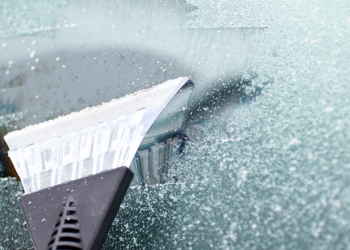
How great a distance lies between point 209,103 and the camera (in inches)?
26.9

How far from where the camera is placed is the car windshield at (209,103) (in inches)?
18.6

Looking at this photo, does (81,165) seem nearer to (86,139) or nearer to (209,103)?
(86,139)

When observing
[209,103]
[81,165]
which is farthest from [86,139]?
[209,103]

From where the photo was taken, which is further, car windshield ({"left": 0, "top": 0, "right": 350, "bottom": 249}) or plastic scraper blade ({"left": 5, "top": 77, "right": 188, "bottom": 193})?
plastic scraper blade ({"left": 5, "top": 77, "right": 188, "bottom": 193})

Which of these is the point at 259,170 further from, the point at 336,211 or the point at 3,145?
the point at 3,145

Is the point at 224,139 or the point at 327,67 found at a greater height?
the point at 327,67

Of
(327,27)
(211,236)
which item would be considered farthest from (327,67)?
(211,236)

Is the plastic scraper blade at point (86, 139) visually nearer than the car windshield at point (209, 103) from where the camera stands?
No

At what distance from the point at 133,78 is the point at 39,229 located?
1.43ft

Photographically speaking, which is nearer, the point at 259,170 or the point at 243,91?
the point at 259,170

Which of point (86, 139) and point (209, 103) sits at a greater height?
point (209, 103)

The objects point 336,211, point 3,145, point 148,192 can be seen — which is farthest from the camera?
point 3,145

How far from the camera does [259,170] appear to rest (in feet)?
1.67

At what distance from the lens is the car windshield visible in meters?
0.47
